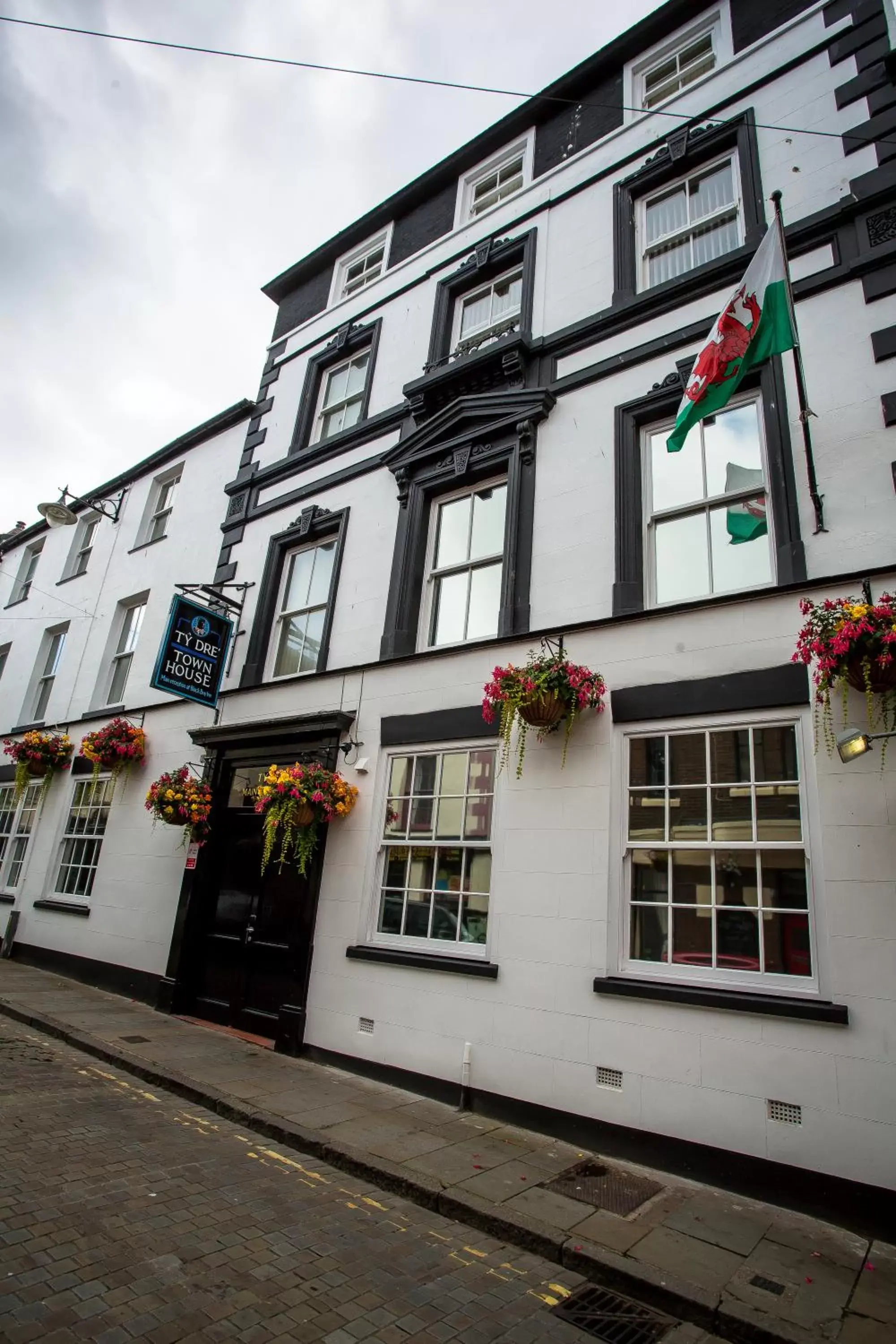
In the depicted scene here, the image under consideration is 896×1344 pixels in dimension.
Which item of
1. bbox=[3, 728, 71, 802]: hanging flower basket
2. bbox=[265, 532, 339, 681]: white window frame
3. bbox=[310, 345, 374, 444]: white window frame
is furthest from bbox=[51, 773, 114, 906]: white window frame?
bbox=[310, 345, 374, 444]: white window frame

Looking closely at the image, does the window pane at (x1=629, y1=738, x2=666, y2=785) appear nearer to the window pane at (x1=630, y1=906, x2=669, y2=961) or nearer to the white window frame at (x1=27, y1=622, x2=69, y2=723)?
the window pane at (x1=630, y1=906, x2=669, y2=961)

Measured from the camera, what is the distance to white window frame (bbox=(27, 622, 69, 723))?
15047 mm

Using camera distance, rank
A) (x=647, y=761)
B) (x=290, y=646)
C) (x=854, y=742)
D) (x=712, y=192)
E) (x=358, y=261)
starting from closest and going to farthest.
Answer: (x=854, y=742)
(x=647, y=761)
(x=712, y=192)
(x=290, y=646)
(x=358, y=261)

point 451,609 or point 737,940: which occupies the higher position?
point 451,609

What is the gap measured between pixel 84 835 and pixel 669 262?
40.2 feet

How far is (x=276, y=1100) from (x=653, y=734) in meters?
4.61

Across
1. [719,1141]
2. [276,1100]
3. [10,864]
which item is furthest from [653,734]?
[10,864]

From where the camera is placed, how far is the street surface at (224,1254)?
3098 millimetres

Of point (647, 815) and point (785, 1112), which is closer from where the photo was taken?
point (785, 1112)

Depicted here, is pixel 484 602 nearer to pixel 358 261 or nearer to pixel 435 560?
pixel 435 560

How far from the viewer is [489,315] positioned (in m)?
10.2

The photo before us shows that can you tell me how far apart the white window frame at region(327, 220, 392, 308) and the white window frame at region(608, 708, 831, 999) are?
33.3 ft

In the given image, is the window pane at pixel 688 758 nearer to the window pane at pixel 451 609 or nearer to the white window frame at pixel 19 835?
the window pane at pixel 451 609

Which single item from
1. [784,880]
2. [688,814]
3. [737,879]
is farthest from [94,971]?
[784,880]
